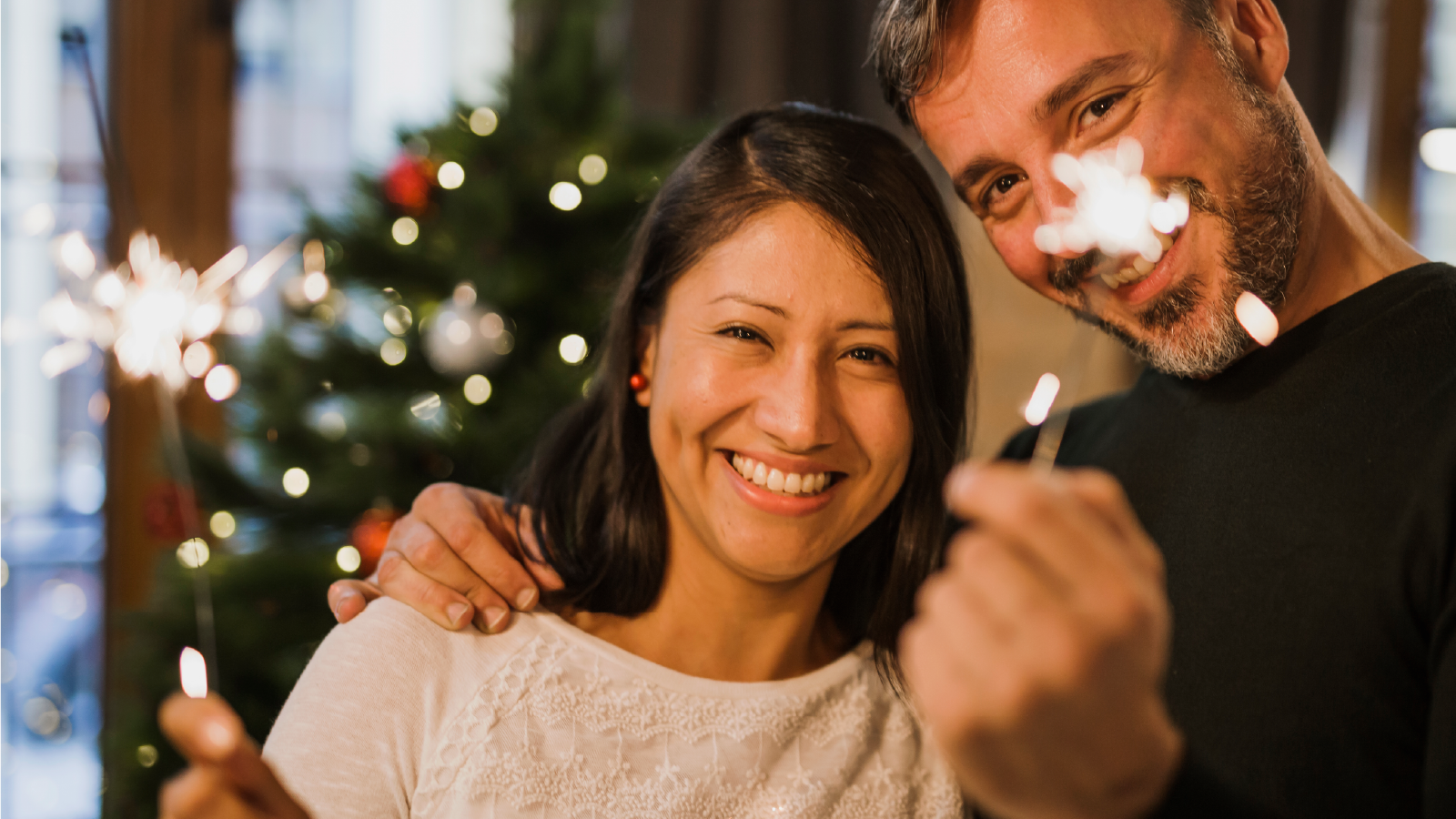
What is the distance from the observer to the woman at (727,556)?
1.03 m

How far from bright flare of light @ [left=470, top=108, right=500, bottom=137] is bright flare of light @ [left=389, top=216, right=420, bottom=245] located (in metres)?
0.21

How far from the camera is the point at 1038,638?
1.61 ft

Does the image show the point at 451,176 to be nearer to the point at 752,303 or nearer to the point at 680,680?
the point at 752,303

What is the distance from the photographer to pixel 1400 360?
1.00m

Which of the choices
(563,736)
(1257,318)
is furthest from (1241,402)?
(563,736)

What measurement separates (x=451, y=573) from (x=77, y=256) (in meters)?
2.17

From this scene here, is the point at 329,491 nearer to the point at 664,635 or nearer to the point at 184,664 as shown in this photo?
the point at 184,664

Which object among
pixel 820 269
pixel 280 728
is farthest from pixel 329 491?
pixel 820 269

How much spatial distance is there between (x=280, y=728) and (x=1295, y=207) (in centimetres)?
116

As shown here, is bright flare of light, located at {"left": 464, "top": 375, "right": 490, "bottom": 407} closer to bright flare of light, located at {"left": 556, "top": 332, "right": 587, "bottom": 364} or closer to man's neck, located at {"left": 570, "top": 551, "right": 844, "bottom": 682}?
bright flare of light, located at {"left": 556, "top": 332, "right": 587, "bottom": 364}

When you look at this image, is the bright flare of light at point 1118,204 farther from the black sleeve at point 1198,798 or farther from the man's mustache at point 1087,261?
the black sleeve at point 1198,798

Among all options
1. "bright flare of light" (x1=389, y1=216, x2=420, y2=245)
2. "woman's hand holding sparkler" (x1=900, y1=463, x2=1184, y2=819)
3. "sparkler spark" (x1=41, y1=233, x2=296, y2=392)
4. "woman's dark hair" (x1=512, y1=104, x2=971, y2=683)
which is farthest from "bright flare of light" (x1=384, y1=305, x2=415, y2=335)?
"woman's hand holding sparkler" (x1=900, y1=463, x2=1184, y2=819)

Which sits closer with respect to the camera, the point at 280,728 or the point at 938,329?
the point at 280,728

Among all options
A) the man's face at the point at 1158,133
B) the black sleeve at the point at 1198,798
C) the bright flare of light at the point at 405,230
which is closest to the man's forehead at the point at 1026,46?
the man's face at the point at 1158,133
